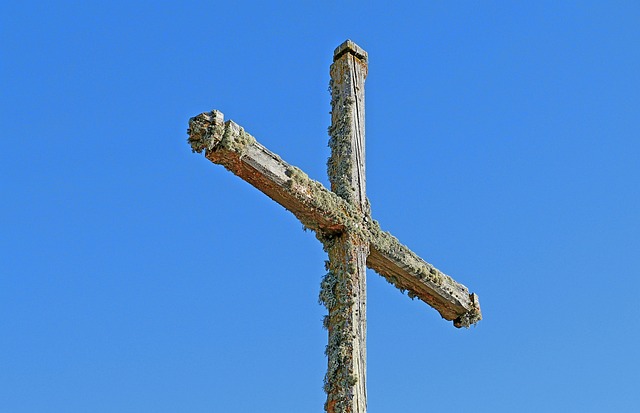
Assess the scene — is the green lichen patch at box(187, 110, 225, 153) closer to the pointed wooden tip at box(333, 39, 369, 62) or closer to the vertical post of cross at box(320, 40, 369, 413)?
the vertical post of cross at box(320, 40, 369, 413)

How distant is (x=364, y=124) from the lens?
642 cm

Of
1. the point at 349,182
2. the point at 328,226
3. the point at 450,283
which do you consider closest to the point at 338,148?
the point at 349,182

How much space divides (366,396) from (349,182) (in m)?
1.40

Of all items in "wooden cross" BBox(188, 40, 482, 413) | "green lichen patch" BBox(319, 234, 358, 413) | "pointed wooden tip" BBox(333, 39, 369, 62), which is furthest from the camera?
"pointed wooden tip" BBox(333, 39, 369, 62)

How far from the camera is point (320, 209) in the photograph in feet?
18.5

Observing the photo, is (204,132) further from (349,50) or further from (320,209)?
(349,50)

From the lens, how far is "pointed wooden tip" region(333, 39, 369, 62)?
6.44 m

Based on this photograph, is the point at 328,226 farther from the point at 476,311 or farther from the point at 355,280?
the point at 476,311

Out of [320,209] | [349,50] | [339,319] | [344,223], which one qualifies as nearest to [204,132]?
[320,209]

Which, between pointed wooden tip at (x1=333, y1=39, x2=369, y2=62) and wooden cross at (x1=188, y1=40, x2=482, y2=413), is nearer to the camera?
wooden cross at (x1=188, y1=40, x2=482, y2=413)

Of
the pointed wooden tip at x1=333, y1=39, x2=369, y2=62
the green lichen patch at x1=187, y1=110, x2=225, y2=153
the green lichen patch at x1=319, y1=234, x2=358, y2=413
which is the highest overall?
the pointed wooden tip at x1=333, y1=39, x2=369, y2=62

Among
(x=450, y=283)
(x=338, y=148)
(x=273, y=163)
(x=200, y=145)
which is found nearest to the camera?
(x=200, y=145)

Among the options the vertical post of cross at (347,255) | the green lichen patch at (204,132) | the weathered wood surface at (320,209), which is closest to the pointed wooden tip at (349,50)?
the vertical post of cross at (347,255)

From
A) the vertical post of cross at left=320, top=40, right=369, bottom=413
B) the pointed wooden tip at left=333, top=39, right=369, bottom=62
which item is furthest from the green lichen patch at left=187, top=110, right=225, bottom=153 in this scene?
the pointed wooden tip at left=333, top=39, right=369, bottom=62
